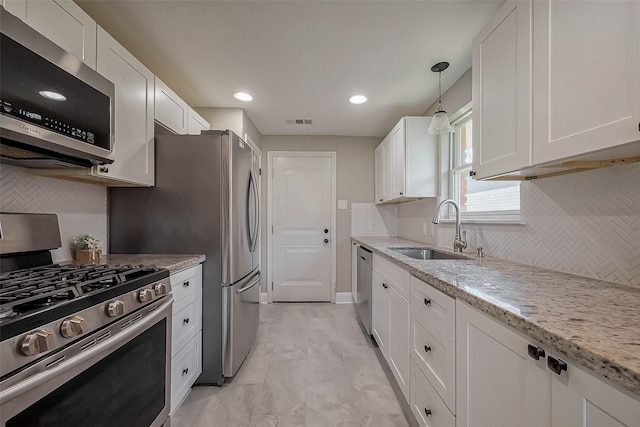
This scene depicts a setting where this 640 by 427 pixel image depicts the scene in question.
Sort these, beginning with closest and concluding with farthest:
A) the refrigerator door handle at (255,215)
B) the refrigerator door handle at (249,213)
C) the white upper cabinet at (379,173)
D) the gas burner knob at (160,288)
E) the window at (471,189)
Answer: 1. the gas burner knob at (160,288)
2. the window at (471,189)
3. the refrigerator door handle at (249,213)
4. the refrigerator door handle at (255,215)
5. the white upper cabinet at (379,173)

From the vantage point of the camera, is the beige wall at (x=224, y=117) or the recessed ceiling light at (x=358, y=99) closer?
the recessed ceiling light at (x=358, y=99)

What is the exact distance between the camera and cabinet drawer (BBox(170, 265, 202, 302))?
1436 millimetres

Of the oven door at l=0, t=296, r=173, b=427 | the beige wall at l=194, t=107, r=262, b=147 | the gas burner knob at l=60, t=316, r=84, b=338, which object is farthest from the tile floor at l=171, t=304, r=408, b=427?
the beige wall at l=194, t=107, r=262, b=147

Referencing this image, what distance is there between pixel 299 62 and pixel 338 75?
347 millimetres

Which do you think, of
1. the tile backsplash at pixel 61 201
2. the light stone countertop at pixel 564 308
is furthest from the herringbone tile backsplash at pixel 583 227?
the tile backsplash at pixel 61 201

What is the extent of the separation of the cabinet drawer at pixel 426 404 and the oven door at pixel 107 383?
4.16 ft

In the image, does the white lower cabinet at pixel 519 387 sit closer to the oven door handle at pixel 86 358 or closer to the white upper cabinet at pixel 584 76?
the white upper cabinet at pixel 584 76

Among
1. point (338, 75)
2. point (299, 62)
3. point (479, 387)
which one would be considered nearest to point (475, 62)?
point (338, 75)

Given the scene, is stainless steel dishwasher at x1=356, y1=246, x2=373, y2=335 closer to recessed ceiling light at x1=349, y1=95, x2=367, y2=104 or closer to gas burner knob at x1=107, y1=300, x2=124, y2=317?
recessed ceiling light at x1=349, y1=95, x2=367, y2=104

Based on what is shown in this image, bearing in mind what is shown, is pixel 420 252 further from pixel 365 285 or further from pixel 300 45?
pixel 300 45

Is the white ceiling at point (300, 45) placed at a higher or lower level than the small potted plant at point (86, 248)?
higher

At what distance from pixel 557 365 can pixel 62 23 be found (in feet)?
6.91

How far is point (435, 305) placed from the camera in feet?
3.80

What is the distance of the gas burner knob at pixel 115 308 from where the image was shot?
3.01ft
